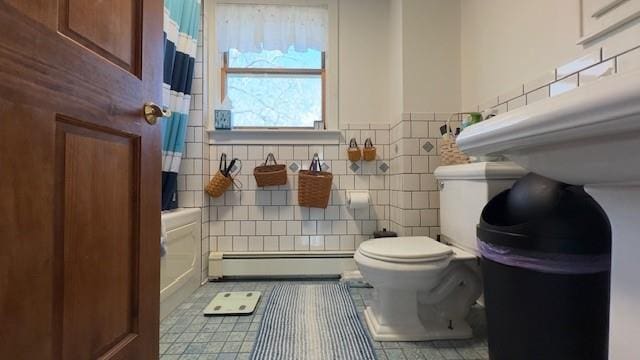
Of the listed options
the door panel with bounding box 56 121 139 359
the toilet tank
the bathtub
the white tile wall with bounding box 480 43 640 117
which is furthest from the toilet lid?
the bathtub

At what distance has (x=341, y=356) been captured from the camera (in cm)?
126

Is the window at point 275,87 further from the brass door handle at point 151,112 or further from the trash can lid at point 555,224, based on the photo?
the trash can lid at point 555,224

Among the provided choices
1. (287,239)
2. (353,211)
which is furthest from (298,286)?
(353,211)

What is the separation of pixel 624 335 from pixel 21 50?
114 centimetres

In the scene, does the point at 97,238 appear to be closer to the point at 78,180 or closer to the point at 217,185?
the point at 78,180

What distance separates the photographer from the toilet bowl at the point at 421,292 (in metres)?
1.33

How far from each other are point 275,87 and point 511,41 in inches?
63.0

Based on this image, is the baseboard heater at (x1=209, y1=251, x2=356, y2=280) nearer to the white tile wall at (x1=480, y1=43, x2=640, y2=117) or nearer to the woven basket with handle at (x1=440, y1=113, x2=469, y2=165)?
the woven basket with handle at (x1=440, y1=113, x2=469, y2=165)

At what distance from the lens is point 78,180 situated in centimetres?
61

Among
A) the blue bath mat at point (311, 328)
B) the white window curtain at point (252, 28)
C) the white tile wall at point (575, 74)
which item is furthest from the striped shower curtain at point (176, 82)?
the white tile wall at point (575, 74)

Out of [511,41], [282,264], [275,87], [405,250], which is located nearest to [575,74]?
[511,41]

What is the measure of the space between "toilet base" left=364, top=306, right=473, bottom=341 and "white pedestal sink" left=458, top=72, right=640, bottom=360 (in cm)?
89

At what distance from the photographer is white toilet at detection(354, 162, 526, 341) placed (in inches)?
51.3

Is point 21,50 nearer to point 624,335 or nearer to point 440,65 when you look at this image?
point 624,335
